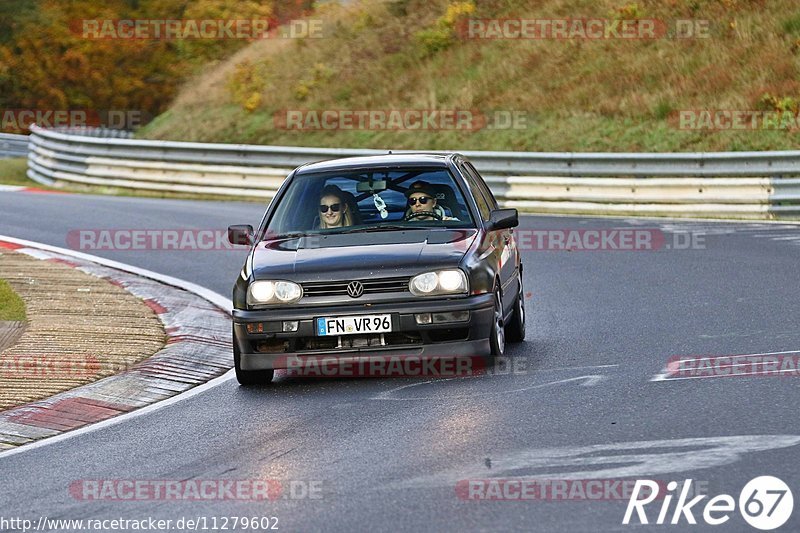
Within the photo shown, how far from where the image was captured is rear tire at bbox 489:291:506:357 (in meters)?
9.90

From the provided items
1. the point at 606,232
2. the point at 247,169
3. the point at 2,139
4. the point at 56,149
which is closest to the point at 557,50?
the point at 247,169

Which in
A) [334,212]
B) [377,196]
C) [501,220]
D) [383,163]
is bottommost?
[501,220]

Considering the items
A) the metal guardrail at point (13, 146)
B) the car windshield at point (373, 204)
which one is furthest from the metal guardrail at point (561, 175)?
the car windshield at point (373, 204)

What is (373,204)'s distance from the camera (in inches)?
428

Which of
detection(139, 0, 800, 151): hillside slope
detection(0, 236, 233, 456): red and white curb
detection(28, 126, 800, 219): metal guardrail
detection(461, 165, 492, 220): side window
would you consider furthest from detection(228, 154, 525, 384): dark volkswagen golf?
detection(139, 0, 800, 151): hillside slope

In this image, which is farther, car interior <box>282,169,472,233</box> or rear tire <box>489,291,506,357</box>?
car interior <box>282,169,472,233</box>

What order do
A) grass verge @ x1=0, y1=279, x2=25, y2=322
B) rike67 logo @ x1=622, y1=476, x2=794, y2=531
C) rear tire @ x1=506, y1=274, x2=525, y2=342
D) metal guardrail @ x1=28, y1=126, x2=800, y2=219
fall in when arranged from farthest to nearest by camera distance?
metal guardrail @ x1=28, y1=126, x2=800, y2=219
grass verge @ x1=0, y1=279, x2=25, y2=322
rear tire @ x1=506, y1=274, x2=525, y2=342
rike67 logo @ x1=622, y1=476, x2=794, y2=531

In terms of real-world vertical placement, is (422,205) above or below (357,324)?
above

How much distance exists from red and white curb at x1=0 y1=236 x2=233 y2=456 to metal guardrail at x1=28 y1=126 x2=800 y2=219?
9.57 metres

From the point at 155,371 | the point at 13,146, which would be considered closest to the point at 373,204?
the point at 155,371

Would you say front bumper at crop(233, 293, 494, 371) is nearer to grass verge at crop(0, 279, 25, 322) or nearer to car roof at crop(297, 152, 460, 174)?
car roof at crop(297, 152, 460, 174)

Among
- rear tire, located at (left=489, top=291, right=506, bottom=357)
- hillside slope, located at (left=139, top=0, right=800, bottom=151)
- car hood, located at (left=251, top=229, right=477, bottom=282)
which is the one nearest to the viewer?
car hood, located at (left=251, top=229, right=477, bottom=282)

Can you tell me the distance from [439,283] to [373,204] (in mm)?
1390

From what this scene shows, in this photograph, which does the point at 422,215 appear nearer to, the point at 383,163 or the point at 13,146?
the point at 383,163
